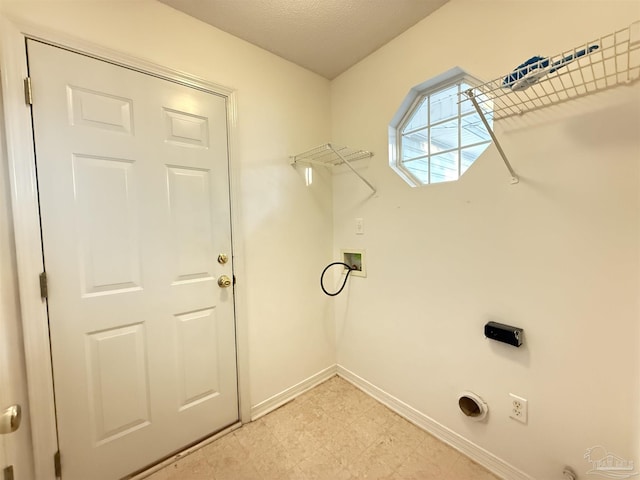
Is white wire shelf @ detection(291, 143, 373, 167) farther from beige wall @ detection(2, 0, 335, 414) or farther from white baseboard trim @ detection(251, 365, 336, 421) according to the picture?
white baseboard trim @ detection(251, 365, 336, 421)

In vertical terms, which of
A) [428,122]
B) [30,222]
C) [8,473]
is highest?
[428,122]

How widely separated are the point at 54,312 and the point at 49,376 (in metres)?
0.27

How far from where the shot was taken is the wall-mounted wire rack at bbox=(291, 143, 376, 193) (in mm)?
1822

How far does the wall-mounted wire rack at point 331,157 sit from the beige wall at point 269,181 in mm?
91

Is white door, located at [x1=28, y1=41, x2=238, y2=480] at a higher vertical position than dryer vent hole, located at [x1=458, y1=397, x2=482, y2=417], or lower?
higher

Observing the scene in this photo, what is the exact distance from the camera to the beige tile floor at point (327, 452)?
52.9 inches

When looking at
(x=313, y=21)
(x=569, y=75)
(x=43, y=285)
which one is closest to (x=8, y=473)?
(x=43, y=285)

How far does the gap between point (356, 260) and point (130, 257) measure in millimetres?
1405

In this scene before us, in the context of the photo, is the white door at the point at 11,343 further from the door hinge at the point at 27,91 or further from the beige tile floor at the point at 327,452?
the beige tile floor at the point at 327,452

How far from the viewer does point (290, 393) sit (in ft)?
6.31

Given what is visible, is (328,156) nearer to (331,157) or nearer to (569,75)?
(331,157)

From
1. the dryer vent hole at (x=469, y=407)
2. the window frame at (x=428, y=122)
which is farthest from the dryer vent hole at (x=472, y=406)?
the window frame at (x=428, y=122)

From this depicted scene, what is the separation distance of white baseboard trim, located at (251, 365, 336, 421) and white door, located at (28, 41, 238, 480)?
209 millimetres

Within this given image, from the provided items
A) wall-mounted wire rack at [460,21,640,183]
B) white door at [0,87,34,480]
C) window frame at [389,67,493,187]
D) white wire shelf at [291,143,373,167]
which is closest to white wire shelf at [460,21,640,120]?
wall-mounted wire rack at [460,21,640,183]
